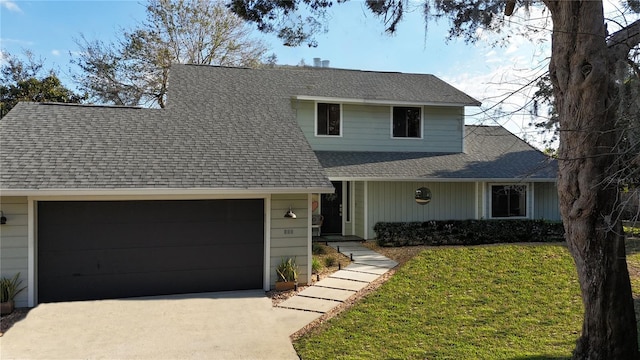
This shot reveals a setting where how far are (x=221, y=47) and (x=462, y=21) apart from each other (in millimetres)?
17645

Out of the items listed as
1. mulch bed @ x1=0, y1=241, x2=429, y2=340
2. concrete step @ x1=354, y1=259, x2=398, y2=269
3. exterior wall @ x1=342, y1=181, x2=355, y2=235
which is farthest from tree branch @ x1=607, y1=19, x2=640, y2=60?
exterior wall @ x1=342, y1=181, x2=355, y2=235

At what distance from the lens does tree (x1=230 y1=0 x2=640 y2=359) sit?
428 centimetres

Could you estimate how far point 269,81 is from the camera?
48.6ft

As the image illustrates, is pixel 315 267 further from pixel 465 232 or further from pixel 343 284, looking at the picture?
pixel 465 232

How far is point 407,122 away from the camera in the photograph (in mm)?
14938

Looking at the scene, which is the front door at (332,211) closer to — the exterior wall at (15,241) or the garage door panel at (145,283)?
the garage door panel at (145,283)

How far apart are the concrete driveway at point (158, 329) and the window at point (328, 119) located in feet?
25.5

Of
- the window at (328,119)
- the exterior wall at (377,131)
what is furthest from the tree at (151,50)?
the exterior wall at (377,131)

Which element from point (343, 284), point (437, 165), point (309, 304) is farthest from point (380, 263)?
point (437, 165)

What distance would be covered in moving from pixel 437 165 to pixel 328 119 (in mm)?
4135

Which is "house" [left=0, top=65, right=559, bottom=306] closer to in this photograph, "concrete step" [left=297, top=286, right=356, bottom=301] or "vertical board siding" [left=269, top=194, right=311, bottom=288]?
"vertical board siding" [left=269, top=194, right=311, bottom=288]

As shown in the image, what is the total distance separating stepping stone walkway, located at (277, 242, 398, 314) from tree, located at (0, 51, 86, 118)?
736 inches

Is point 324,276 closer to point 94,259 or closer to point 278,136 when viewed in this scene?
point 278,136

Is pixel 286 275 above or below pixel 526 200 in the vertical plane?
below
